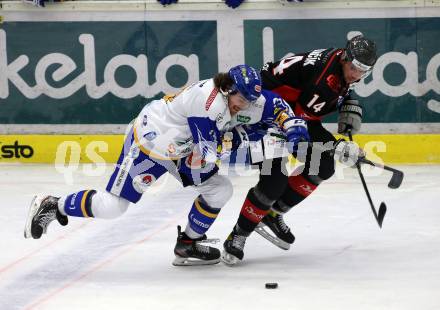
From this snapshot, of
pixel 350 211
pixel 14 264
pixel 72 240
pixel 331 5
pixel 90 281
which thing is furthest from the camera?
pixel 331 5

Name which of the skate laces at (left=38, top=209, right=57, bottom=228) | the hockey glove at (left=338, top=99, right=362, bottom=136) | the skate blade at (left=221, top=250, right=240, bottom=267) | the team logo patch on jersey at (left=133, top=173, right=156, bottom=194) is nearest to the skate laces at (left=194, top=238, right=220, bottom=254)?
the skate blade at (left=221, top=250, right=240, bottom=267)

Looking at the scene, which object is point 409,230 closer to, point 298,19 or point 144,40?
point 298,19

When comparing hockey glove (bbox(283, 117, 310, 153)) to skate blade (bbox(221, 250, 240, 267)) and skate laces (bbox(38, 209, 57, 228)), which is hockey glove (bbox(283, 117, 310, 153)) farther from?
skate laces (bbox(38, 209, 57, 228))

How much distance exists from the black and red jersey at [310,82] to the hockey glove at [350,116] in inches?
3.2

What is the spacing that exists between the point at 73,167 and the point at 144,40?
1.20 meters

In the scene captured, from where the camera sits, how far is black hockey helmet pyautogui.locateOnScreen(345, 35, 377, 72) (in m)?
5.29

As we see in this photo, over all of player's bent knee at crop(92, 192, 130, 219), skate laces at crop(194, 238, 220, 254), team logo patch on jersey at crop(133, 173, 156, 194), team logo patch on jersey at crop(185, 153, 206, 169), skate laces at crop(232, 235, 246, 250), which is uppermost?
team logo patch on jersey at crop(185, 153, 206, 169)

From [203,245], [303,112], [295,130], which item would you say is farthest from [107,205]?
[303,112]

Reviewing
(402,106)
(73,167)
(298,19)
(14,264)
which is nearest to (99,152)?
(73,167)

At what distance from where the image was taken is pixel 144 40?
8555 mm

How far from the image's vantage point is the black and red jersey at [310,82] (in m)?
5.43

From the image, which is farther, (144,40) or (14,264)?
(144,40)

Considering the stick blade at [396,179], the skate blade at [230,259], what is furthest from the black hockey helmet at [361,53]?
the skate blade at [230,259]

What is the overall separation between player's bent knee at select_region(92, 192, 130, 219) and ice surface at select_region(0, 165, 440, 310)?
1.06 feet
